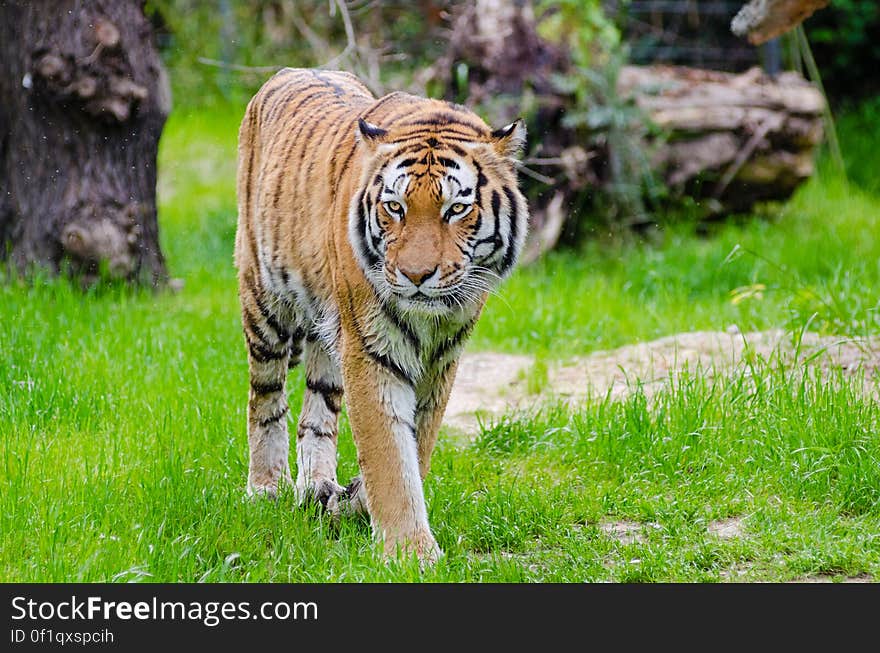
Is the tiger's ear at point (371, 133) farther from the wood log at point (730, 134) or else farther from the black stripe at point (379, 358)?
the wood log at point (730, 134)

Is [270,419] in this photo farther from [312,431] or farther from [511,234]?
[511,234]

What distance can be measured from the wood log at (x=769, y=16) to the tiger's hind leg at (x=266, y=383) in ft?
7.96

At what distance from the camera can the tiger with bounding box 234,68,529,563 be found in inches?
156

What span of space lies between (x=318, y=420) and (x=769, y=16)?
8.63 feet

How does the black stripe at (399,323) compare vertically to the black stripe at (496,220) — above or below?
below

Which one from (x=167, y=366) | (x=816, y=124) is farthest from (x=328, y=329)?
(x=816, y=124)

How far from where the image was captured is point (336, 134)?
187 inches

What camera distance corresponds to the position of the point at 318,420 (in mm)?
5141

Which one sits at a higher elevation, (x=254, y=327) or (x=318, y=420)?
(x=254, y=327)

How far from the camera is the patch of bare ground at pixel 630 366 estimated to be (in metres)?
5.83

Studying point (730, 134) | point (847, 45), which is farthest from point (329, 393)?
point (847, 45)

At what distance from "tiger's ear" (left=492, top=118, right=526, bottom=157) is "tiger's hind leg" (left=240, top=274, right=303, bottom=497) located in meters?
1.34

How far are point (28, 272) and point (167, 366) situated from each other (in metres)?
1.90

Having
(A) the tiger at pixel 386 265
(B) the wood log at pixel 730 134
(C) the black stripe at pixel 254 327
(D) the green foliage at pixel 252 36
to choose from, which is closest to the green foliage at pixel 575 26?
(B) the wood log at pixel 730 134
